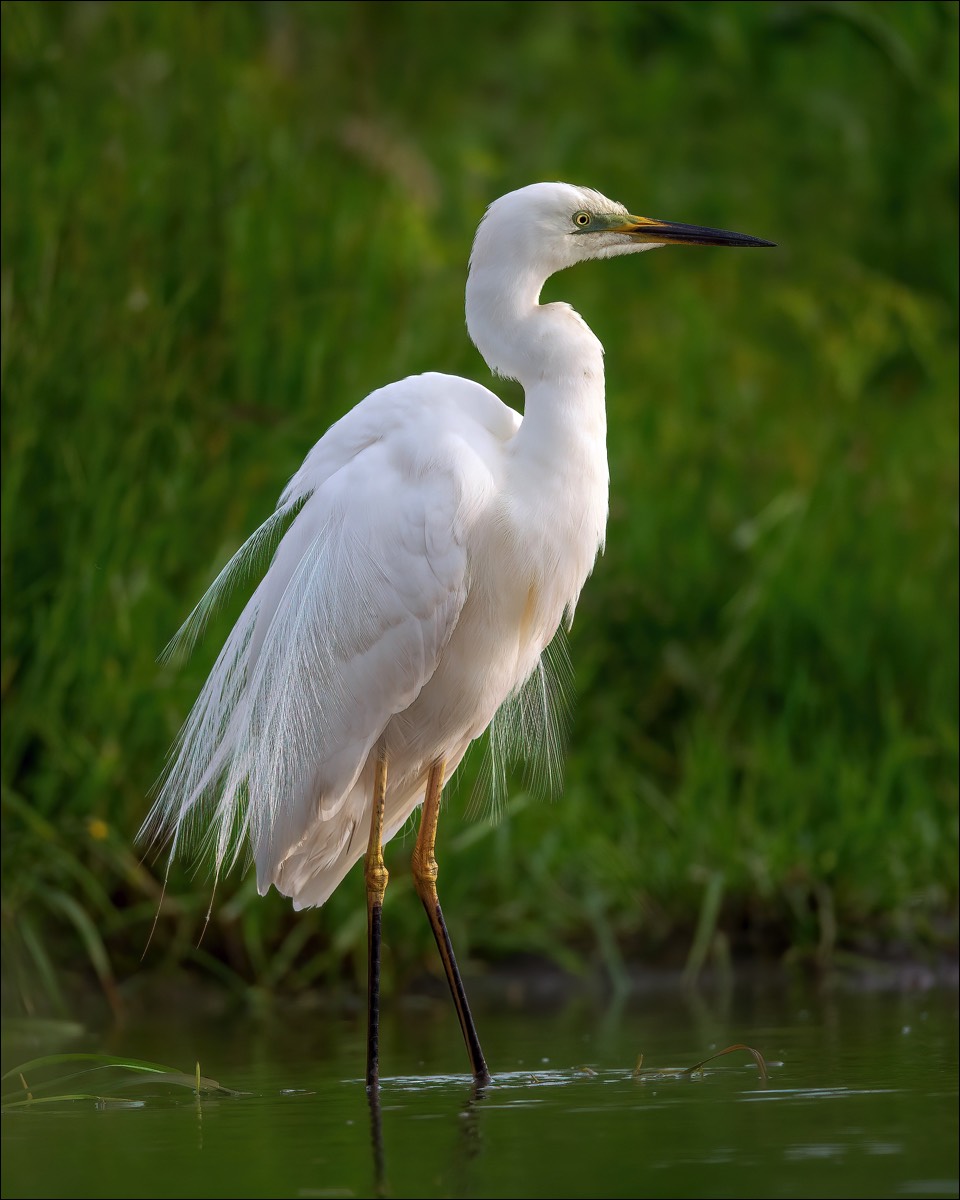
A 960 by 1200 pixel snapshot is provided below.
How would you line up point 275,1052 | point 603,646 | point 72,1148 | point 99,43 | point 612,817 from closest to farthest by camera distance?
1. point 72,1148
2. point 275,1052
3. point 612,817
4. point 603,646
5. point 99,43

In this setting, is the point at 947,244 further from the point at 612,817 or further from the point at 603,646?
the point at 612,817

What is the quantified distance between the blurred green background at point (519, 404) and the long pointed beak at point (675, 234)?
5.43ft

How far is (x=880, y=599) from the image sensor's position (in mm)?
5406

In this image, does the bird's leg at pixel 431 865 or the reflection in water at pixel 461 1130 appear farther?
the bird's leg at pixel 431 865

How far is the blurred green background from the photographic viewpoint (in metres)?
4.63

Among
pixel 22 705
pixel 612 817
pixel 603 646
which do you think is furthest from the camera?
pixel 603 646

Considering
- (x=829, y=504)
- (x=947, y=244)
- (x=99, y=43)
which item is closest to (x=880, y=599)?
(x=829, y=504)

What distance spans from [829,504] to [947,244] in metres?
1.29

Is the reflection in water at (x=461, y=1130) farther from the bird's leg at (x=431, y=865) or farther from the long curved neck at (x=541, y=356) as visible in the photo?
the long curved neck at (x=541, y=356)

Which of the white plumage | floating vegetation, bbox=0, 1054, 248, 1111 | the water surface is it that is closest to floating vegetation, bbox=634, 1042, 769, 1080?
the water surface

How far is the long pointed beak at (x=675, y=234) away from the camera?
3676 millimetres

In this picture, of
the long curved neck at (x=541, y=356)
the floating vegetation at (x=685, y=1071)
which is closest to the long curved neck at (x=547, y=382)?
the long curved neck at (x=541, y=356)

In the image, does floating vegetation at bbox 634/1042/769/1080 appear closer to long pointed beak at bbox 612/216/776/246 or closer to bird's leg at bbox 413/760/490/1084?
bird's leg at bbox 413/760/490/1084

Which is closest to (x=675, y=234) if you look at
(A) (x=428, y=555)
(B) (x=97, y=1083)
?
(A) (x=428, y=555)
